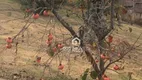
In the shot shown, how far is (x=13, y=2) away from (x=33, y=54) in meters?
7.43

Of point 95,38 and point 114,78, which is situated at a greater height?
point 95,38

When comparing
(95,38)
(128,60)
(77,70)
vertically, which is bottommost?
(128,60)

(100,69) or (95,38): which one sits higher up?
(95,38)

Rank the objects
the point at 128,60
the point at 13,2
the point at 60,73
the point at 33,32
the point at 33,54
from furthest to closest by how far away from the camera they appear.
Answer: the point at 13,2
the point at 33,32
the point at 128,60
the point at 33,54
the point at 60,73

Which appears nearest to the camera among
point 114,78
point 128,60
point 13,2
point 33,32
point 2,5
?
point 114,78

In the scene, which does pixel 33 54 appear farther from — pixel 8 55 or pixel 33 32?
pixel 33 32

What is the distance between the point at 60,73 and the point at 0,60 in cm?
100

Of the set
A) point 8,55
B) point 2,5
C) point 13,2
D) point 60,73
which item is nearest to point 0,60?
point 8,55

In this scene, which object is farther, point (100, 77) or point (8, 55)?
point (8, 55)

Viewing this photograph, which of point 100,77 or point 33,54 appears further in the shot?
point 33,54

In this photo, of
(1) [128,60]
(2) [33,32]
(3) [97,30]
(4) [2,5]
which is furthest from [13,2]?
(3) [97,30]

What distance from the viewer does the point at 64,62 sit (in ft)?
22.0

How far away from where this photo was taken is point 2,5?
12695 mm

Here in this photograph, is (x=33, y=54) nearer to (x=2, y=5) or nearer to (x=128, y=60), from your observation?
(x=128, y=60)
